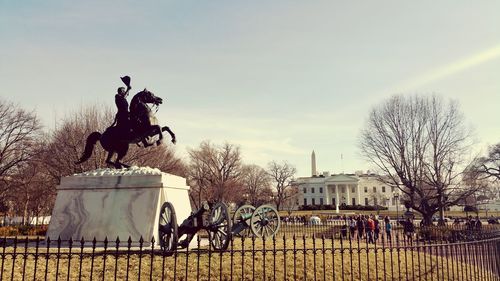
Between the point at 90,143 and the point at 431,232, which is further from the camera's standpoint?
the point at 431,232

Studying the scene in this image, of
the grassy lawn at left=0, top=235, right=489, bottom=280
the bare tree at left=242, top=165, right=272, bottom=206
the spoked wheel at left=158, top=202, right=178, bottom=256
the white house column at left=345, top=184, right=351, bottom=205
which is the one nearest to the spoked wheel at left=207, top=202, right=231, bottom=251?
the grassy lawn at left=0, top=235, right=489, bottom=280

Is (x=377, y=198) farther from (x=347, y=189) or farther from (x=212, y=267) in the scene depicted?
(x=212, y=267)

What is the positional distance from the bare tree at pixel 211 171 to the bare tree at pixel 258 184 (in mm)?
15937

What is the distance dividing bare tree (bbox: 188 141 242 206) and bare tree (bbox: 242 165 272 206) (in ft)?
52.3

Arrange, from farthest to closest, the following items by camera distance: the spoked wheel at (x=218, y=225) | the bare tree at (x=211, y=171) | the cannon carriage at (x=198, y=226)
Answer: the bare tree at (x=211, y=171), the spoked wheel at (x=218, y=225), the cannon carriage at (x=198, y=226)

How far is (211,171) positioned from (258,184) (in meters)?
23.1

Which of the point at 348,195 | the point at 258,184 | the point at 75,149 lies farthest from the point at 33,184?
the point at 348,195

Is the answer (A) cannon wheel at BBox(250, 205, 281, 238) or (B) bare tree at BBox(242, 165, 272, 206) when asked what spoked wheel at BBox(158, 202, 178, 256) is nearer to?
(A) cannon wheel at BBox(250, 205, 281, 238)

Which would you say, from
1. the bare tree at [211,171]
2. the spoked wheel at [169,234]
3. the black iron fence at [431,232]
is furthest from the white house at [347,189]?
the spoked wheel at [169,234]

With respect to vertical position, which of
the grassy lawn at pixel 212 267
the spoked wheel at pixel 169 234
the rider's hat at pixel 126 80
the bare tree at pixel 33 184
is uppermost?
the rider's hat at pixel 126 80

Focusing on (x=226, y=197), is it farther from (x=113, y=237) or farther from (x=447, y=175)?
(x=113, y=237)

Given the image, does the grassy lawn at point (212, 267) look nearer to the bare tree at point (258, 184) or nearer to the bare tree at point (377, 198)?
the bare tree at point (258, 184)

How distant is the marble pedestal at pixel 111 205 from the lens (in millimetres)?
12016

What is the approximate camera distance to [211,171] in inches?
2259
